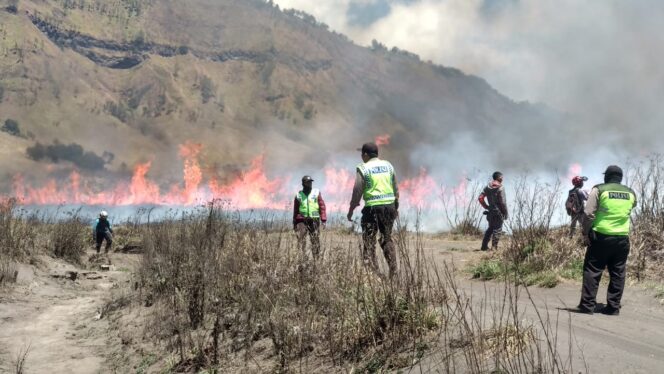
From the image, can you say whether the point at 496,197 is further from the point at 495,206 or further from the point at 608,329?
the point at 608,329

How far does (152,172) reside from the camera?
113125 mm

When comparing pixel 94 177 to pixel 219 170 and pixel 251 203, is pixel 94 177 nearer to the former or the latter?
pixel 219 170

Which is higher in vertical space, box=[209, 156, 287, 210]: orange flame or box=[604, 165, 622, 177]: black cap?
box=[209, 156, 287, 210]: orange flame

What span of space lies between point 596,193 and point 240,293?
452cm

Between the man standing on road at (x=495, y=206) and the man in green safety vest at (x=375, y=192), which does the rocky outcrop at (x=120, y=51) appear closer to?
the man standing on road at (x=495, y=206)

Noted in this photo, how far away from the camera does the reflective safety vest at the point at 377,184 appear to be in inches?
297

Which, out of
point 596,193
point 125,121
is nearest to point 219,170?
point 125,121

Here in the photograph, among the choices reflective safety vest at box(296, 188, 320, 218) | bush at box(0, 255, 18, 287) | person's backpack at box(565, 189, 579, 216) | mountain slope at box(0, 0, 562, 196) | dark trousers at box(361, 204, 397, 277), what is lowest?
bush at box(0, 255, 18, 287)

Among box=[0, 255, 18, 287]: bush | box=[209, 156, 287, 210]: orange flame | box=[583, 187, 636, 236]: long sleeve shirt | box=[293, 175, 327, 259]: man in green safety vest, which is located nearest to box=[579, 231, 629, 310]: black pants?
box=[583, 187, 636, 236]: long sleeve shirt

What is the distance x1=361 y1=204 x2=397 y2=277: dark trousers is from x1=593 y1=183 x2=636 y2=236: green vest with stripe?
2461 mm

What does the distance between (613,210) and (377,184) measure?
287 cm

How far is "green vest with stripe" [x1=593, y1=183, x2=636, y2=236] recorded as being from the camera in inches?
270

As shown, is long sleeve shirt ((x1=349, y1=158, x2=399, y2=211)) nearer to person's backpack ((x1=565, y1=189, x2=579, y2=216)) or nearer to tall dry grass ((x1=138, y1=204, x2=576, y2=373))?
tall dry grass ((x1=138, y1=204, x2=576, y2=373))

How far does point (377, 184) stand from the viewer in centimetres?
758
